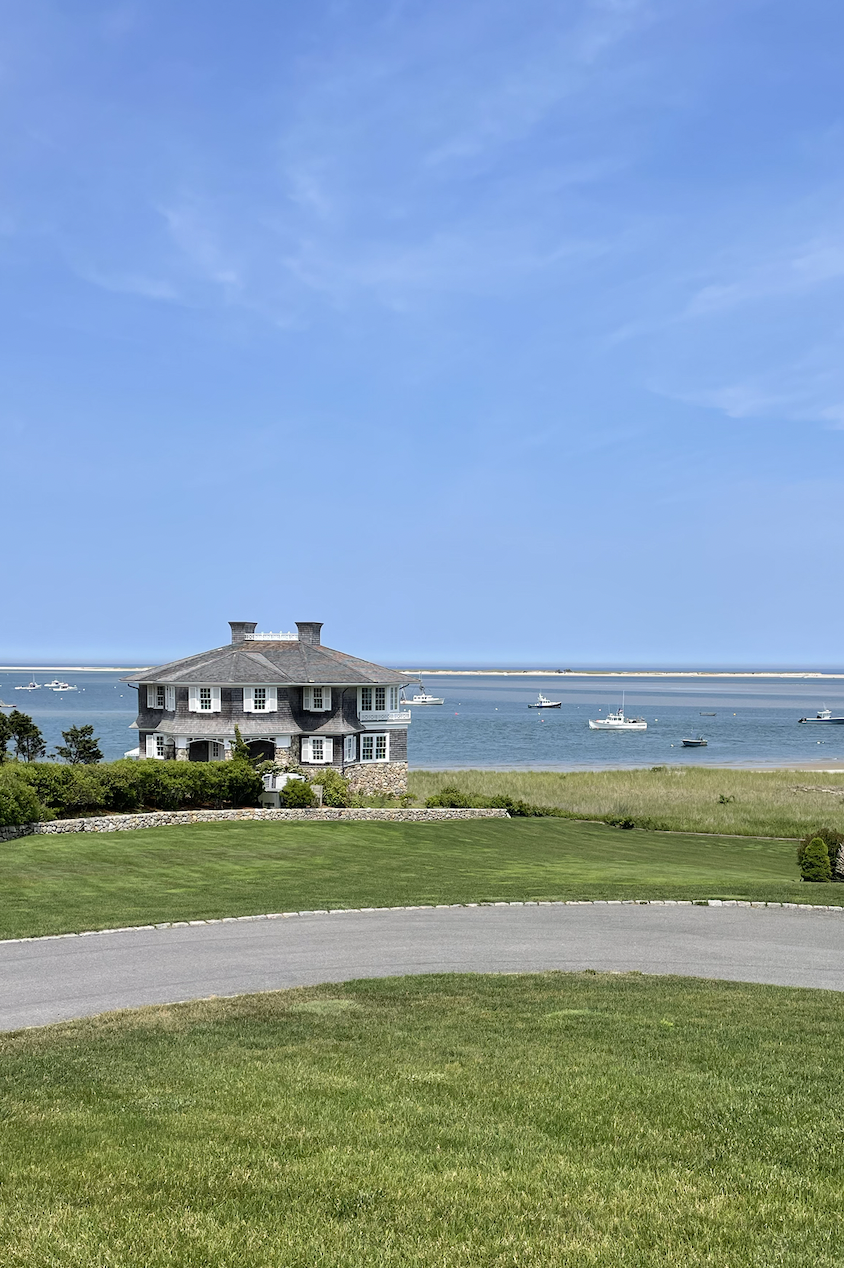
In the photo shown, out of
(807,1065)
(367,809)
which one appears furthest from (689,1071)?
(367,809)

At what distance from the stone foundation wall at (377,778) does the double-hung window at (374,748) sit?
0.39m

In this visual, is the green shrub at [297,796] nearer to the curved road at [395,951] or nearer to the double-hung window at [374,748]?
the double-hung window at [374,748]

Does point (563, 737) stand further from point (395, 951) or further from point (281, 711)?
point (395, 951)

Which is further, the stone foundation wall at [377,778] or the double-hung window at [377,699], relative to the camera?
the double-hung window at [377,699]

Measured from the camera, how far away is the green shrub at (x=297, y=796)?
142ft

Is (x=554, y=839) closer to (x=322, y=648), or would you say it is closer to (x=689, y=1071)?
(x=322, y=648)

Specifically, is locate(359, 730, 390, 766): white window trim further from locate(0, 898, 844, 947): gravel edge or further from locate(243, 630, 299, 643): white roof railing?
locate(0, 898, 844, 947): gravel edge

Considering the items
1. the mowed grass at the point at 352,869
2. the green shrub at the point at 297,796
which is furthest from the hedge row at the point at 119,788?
the mowed grass at the point at 352,869

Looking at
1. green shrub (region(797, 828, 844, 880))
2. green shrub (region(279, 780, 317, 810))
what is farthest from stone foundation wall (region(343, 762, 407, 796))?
green shrub (region(797, 828, 844, 880))

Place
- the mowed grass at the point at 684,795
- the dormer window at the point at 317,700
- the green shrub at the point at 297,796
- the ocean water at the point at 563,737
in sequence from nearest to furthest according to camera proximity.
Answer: the green shrub at the point at 297,796
the mowed grass at the point at 684,795
the dormer window at the point at 317,700
the ocean water at the point at 563,737

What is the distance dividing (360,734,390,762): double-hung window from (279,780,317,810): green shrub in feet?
29.0

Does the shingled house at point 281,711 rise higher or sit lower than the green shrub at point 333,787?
higher

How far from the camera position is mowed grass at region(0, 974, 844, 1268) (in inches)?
239

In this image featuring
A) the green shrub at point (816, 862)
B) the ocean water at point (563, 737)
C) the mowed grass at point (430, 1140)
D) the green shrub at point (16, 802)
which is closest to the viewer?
the mowed grass at point (430, 1140)
